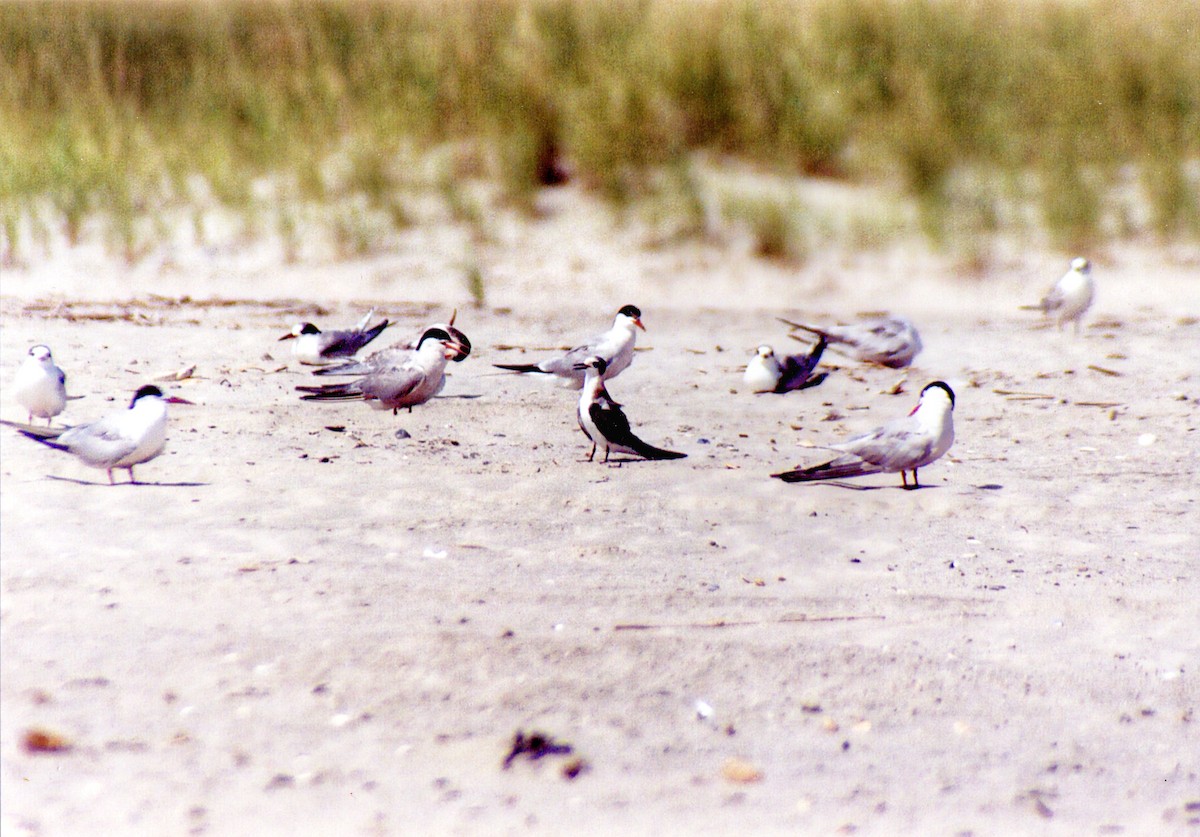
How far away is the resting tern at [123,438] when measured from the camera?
424cm

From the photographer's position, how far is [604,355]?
605cm

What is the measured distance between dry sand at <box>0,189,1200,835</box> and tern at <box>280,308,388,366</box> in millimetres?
297

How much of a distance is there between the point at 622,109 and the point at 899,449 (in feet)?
17.9

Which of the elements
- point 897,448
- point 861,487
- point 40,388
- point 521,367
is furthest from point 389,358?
point 897,448

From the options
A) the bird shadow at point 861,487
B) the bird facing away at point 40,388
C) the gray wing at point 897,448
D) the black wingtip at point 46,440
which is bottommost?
the bird shadow at point 861,487

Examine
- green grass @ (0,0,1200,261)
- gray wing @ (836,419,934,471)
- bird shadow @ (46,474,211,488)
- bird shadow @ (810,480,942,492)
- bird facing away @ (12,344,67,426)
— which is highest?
green grass @ (0,0,1200,261)

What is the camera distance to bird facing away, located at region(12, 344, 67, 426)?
4.88m

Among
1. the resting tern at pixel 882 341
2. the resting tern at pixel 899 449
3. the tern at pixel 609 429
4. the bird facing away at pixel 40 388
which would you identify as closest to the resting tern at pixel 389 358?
the tern at pixel 609 429

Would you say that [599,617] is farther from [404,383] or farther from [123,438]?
[404,383]

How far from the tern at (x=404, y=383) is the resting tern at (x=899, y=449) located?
1677 millimetres

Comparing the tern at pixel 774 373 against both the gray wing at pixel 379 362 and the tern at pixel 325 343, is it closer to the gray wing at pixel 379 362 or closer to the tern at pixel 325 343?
the gray wing at pixel 379 362

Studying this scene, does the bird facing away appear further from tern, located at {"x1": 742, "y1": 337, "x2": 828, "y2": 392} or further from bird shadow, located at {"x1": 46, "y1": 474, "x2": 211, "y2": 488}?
tern, located at {"x1": 742, "y1": 337, "x2": 828, "y2": 392}

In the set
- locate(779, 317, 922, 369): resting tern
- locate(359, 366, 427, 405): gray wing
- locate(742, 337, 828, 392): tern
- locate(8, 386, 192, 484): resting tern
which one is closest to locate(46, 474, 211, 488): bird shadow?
locate(8, 386, 192, 484): resting tern

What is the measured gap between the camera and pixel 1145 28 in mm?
10930
